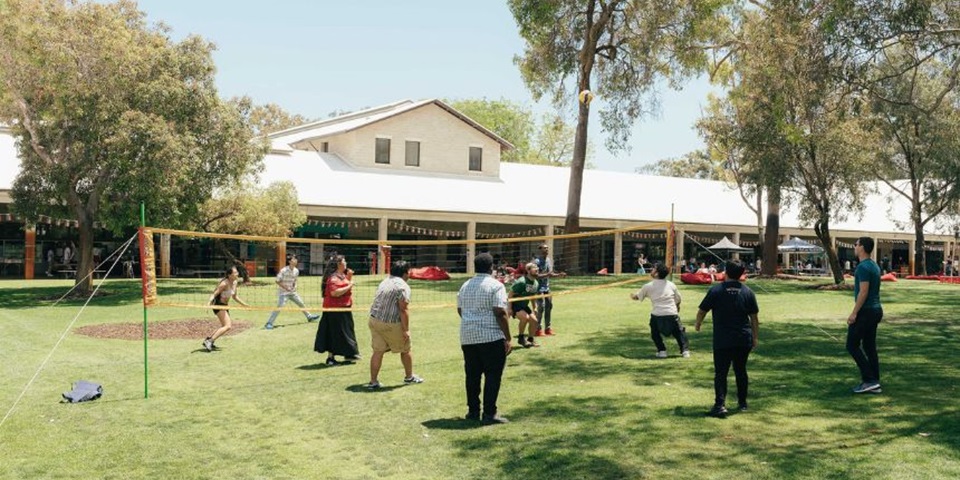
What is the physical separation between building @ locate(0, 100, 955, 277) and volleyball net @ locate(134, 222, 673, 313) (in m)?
0.40

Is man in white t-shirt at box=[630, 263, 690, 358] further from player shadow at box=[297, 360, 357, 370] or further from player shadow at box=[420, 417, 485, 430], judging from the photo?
player shadow at box=[420, 417, 485, 430]

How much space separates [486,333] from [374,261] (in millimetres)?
30294

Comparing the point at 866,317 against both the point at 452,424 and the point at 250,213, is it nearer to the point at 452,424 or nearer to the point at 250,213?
the point at 452,424

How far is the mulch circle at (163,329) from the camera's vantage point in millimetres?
18234

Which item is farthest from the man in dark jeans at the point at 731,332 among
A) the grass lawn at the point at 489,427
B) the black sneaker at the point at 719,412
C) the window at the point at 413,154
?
the window at the point at 413,154

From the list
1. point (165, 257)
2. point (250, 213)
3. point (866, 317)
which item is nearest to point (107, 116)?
point (250, 213)

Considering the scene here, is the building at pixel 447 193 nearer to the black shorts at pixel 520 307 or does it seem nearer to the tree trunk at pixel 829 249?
the tree trunk at pixel 829 249

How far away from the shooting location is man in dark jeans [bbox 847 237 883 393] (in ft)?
34.4

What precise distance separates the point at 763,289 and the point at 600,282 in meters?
6.53

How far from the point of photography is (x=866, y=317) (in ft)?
34.5

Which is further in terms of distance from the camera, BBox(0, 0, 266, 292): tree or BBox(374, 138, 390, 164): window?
BBox(374, 138, 390, 164): window

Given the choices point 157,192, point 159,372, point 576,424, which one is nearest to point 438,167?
point 157,192

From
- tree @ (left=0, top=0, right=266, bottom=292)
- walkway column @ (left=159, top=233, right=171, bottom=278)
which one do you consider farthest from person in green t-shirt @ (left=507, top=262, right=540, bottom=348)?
walkway column @ (left=159, top=233, right=171, bottom=278)

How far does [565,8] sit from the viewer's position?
111ft
